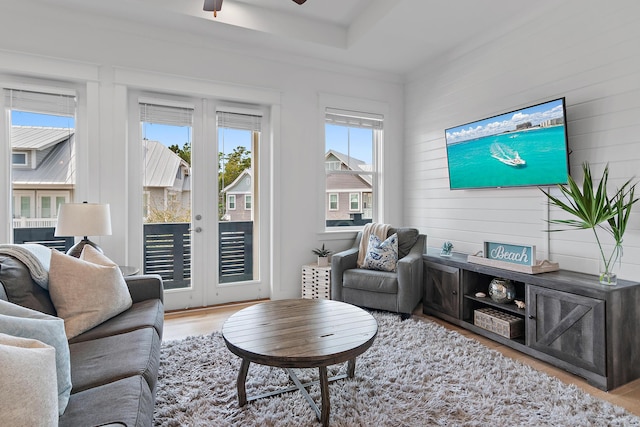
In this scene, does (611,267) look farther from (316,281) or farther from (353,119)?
(353,119)

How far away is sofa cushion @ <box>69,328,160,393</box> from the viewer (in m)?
1.41

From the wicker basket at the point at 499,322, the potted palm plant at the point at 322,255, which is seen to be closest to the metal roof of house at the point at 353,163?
the potted palm plant at the point at 322,255

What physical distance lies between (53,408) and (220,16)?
10.7ft

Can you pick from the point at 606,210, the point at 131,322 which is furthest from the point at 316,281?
the point at 606,210

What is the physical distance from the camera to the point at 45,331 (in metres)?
1.26

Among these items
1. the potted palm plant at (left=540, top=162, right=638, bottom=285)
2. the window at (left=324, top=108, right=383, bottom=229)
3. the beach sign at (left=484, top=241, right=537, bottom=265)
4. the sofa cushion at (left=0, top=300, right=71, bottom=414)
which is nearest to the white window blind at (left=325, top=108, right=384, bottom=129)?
the window at (left=324, top=108, right=383, bottom=229)

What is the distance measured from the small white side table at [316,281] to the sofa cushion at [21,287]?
244 centimetres

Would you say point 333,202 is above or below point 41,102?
below

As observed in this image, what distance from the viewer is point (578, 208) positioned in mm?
2416

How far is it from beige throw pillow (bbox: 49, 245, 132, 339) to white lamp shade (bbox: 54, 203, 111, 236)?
2.41 ft

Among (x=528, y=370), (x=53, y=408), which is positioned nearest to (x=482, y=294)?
(x=528, y=370)

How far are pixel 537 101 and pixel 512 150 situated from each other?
45 cm

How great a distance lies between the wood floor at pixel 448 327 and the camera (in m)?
2.07

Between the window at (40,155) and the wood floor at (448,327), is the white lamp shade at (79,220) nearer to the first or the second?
the window at (40,155)
